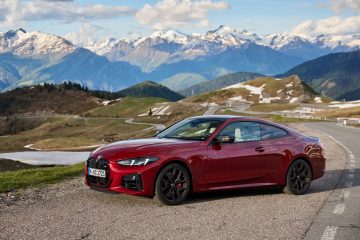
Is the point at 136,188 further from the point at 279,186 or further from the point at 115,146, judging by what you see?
the point at 279,186

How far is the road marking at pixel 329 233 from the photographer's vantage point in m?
7.72

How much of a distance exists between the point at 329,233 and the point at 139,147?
3.75m

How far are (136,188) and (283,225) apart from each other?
2.73 m

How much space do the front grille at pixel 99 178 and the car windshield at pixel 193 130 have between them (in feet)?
5.61

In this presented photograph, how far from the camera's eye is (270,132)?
11695mm

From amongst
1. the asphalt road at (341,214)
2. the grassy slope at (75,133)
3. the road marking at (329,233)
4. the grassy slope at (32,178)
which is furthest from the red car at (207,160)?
the grassy slope at (75,133)

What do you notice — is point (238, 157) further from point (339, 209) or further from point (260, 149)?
point (339, 209)

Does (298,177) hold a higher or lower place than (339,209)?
higher

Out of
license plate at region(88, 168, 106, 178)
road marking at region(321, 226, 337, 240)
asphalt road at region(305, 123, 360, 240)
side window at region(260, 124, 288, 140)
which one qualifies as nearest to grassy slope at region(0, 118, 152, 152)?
asphalt road at region(305, 123, 360, 240)

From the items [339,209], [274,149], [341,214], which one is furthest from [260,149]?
[341,214]

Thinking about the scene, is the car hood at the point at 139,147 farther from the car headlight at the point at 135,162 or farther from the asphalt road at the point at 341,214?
the asphalt road at the point at 341,214

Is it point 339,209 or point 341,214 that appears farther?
point 339,209

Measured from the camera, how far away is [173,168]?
32.3ft

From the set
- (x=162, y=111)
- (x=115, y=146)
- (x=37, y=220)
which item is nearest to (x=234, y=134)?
(x=115, y=146)
